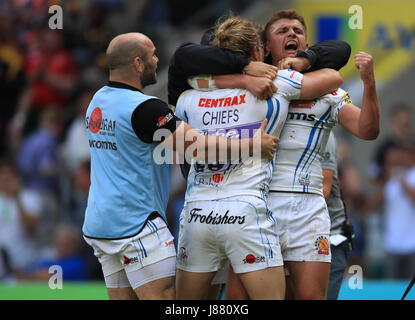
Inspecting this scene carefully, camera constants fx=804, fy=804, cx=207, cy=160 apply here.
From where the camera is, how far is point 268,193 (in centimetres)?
476

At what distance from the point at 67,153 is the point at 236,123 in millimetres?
6111

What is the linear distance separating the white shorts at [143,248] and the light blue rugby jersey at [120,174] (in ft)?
0.14

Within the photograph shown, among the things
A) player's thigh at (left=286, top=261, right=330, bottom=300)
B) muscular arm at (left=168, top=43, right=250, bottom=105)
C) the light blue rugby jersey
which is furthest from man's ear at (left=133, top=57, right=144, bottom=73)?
player's thigh at (left=286, top=261, right=330, bottom=300)

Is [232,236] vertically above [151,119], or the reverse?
[151,119]

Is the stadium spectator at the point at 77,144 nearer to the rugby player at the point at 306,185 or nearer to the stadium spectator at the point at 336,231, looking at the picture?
the stadium spectator at the point at 336,231

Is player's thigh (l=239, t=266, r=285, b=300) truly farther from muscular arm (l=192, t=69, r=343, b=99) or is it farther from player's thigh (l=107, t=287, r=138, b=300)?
muscular arm (l=192, t=69, r=343, b=99)

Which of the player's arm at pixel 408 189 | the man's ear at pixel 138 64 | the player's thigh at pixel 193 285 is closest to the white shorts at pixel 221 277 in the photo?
the player's thigh at pixel 193 285

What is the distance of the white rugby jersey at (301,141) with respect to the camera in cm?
477

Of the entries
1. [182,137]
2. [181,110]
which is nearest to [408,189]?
[181,110]

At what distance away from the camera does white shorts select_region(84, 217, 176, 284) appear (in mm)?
4426

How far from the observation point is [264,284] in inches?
173

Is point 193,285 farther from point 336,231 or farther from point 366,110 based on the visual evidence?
point 336,231

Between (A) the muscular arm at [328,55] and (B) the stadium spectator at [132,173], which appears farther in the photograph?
(A) the muscular arm at [328,55]

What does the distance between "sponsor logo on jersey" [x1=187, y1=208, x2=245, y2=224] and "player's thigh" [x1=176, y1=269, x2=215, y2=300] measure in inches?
12.2
